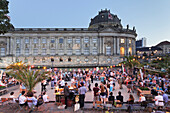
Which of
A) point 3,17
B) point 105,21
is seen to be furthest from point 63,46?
point 3,17

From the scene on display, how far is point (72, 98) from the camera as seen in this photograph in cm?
1087

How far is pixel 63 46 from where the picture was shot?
176ft

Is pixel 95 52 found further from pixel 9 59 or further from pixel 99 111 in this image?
pixel 99 111

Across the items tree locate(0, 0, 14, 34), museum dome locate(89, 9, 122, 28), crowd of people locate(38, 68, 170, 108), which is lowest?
crowd of people locate(38, 68, 170, 108)

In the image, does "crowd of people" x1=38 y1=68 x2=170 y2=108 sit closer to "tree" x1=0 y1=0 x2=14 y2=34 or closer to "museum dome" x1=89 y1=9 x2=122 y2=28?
"tree" x1=0 y1=0 x2=14 y2=34

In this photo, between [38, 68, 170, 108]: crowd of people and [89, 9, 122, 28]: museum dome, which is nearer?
[38, 68, 170, 108]: crowd of people

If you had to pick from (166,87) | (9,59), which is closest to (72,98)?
(166,87)

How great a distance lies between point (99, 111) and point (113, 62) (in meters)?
44.9

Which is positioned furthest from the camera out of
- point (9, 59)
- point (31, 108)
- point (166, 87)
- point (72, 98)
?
point (9, 59)

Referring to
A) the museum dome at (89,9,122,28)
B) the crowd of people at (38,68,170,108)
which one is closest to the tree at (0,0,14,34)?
the crowd of people at (38,68,170,108)

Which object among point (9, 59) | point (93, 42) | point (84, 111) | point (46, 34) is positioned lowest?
point (84, 111)

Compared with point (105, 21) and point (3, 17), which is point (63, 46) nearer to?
point (105, 21)

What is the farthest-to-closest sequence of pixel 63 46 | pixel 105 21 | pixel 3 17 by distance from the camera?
pixel 105 21, pixel 63 46, pixel 3 17

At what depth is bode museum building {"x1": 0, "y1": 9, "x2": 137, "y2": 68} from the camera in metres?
52.7
